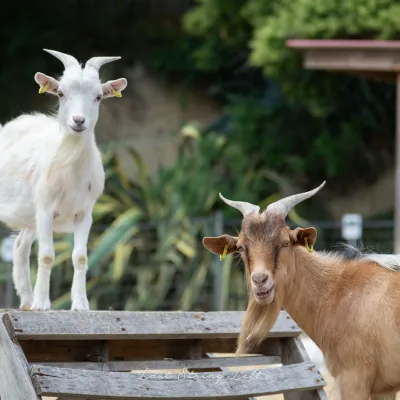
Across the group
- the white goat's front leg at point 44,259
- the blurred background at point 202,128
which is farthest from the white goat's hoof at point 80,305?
the blurred background at point 202,128

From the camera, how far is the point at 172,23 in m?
17.4

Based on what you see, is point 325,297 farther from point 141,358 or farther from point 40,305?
point 40,305

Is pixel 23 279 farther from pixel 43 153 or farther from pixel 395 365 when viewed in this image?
pixel 395 365

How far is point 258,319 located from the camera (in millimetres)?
6281

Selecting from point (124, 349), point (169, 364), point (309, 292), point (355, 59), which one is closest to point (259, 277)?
point (309, 292)

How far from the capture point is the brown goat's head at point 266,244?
5.92 meters

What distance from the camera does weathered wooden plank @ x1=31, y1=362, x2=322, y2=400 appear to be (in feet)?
18.9

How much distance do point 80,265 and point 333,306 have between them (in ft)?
5.81

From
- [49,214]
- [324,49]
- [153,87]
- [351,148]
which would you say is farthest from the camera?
[153,87]

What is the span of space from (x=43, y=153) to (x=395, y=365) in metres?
2.78

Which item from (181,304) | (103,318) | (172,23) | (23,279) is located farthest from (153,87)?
(103,318)

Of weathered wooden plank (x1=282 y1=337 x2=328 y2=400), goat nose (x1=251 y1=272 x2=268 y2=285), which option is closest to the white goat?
weathered wooden plank (x1=282 y1=337 x2=328 y2=400)

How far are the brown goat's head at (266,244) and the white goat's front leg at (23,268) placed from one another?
190 cm

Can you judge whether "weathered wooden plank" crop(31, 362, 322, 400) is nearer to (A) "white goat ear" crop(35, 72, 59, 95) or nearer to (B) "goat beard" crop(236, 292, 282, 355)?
(B) "goat beard" crop(236, 292, 282, 355)
